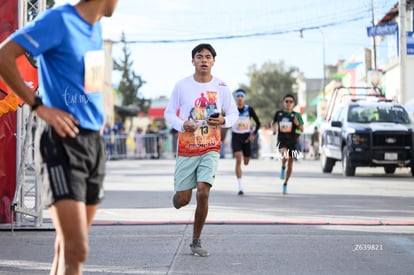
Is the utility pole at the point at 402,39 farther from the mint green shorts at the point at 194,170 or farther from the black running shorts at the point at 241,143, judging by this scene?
the mint green shorts at the point at 194,170

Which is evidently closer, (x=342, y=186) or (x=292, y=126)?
(x=292, y=126)

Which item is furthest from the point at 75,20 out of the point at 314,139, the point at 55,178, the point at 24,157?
the point at 314,139

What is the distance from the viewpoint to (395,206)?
516 inches

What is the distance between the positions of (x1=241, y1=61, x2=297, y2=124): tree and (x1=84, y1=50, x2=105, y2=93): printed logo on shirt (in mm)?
101967

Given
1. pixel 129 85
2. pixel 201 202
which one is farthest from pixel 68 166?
pixel 129 85

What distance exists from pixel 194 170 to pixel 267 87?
10020 centimetres

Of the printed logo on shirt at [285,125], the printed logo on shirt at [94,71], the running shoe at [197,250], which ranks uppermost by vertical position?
the printed logo on shirt at [94,71]

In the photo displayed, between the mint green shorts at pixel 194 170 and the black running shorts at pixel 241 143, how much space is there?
8107 millimetres

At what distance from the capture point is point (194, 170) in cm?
796

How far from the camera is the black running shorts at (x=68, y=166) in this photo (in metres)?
4.22

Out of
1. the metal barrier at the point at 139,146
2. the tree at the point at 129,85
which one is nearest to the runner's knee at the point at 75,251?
the metal barrier at the point at 139,146

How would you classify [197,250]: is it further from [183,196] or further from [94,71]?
[94,71]

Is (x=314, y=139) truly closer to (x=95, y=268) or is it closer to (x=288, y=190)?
(x=288, y=190)

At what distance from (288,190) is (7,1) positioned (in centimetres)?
875
